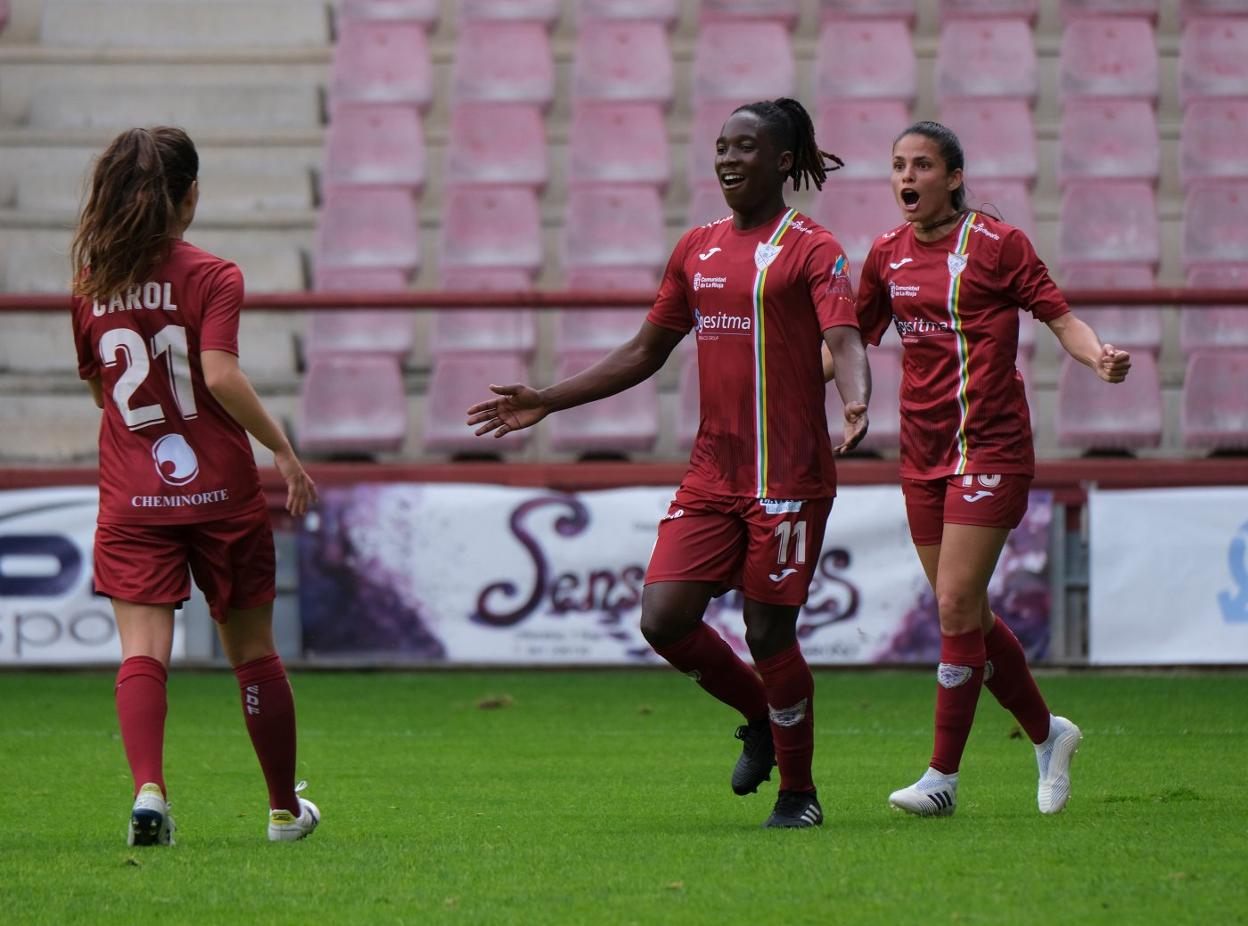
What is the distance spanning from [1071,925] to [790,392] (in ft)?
6.24

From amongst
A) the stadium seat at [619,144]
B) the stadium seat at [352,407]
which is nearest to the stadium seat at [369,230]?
the stadium seat at [619,144]

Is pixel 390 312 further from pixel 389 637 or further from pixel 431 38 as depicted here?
pixel 431 38

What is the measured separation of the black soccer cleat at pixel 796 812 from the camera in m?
5.28

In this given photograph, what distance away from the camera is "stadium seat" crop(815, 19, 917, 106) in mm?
13477

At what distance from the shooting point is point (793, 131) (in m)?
5.41

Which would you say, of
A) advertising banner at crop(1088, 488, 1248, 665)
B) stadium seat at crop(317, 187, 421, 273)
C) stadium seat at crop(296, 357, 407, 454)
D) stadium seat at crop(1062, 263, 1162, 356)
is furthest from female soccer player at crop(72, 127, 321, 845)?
stadium seat at crop(317, 187, 421, 273)

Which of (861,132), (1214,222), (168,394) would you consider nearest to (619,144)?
(861,132)

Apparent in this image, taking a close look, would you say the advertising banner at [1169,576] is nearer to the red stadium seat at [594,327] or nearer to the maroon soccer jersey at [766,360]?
the red stadium seat at [594,327]

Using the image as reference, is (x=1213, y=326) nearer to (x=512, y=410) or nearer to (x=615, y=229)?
(x=615, y=229)

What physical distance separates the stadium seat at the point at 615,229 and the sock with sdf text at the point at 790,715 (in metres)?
7.53

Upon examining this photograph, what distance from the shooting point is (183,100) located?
14.4 m

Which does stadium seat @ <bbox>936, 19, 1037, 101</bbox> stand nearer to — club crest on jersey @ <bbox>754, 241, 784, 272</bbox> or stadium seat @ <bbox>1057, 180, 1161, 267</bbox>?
stadium seat @ <bbox>1057, 180, 1161, 267</bbox>

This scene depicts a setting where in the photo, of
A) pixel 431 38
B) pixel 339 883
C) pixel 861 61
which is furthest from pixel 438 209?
pixel 339 883

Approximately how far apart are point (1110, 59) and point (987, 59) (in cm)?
82
